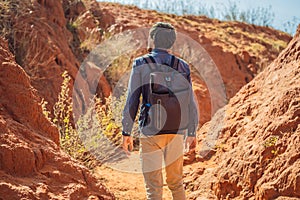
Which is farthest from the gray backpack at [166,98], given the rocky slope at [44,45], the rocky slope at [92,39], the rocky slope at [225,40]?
the rocky slope at [225,40]

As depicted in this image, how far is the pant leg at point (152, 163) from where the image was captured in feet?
9.30

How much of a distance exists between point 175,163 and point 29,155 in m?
0.98

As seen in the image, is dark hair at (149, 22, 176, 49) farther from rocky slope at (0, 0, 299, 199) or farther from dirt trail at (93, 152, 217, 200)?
dirt trail at (93, 152, 217, 200)

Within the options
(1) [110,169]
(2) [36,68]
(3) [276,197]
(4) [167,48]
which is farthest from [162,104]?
(2) [36,68]

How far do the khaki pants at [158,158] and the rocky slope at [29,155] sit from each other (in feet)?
1.20

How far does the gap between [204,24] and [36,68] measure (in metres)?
9.26

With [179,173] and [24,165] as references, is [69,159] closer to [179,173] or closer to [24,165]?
[24,165]

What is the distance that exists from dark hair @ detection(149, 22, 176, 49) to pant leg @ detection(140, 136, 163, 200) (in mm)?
641

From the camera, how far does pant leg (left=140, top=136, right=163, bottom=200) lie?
9.30 ft

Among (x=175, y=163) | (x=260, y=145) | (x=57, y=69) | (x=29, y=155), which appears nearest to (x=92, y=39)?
(x=57, y=69)

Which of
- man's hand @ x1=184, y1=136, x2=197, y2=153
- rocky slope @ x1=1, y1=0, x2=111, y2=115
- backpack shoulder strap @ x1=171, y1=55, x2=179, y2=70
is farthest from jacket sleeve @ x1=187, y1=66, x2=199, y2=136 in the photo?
rocky slope @ x1=1, y1=0, x2=111, y2=115

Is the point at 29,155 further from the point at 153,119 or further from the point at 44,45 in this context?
the point at 44,45

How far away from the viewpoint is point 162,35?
2.85 metres

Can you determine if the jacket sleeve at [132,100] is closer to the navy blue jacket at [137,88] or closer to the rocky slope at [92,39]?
the navy blue jacket at [137,88]
